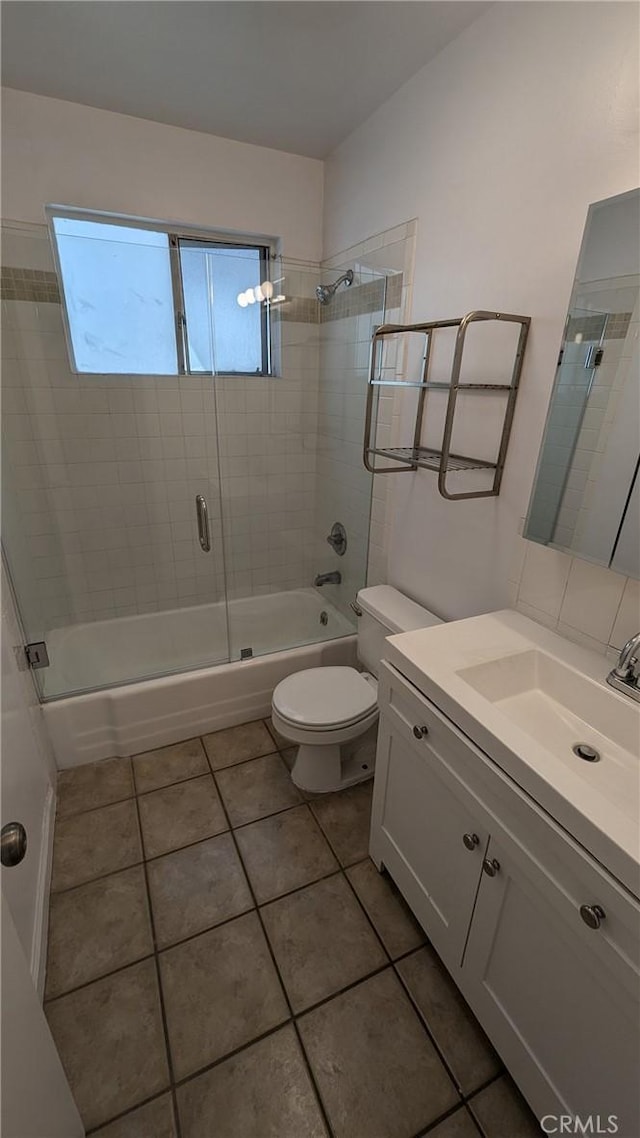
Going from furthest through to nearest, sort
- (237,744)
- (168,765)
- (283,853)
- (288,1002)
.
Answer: (237,744) < (168,765) < (283,853) < (288,1002)

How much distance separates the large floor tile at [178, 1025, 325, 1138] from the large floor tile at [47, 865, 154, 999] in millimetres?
363

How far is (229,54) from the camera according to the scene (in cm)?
151

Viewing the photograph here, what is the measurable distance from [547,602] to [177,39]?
2065 millimetres

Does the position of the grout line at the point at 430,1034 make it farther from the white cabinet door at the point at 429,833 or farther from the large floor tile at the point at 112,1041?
the large floor tile at the point at 112,1041

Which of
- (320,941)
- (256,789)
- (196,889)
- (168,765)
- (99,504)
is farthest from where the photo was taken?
(99,504)

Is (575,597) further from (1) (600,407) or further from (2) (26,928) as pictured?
(2) (26,928)

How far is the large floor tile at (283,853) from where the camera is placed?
1508mm

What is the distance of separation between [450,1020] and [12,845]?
3.94ft

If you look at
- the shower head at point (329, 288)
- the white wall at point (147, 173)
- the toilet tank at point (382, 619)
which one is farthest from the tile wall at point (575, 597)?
the white wall at point (147, 173)

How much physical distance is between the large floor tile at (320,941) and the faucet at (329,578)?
1.42 metres

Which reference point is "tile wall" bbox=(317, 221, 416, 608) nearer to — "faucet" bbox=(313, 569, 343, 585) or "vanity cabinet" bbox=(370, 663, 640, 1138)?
"faucet" bbox=(313, 569, 343, 585)

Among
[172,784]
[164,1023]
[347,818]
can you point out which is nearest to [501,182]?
[347,818]

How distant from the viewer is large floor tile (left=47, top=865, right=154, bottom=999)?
4.19 feet

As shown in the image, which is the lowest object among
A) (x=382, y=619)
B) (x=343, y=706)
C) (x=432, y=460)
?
(x=343, y=706)
